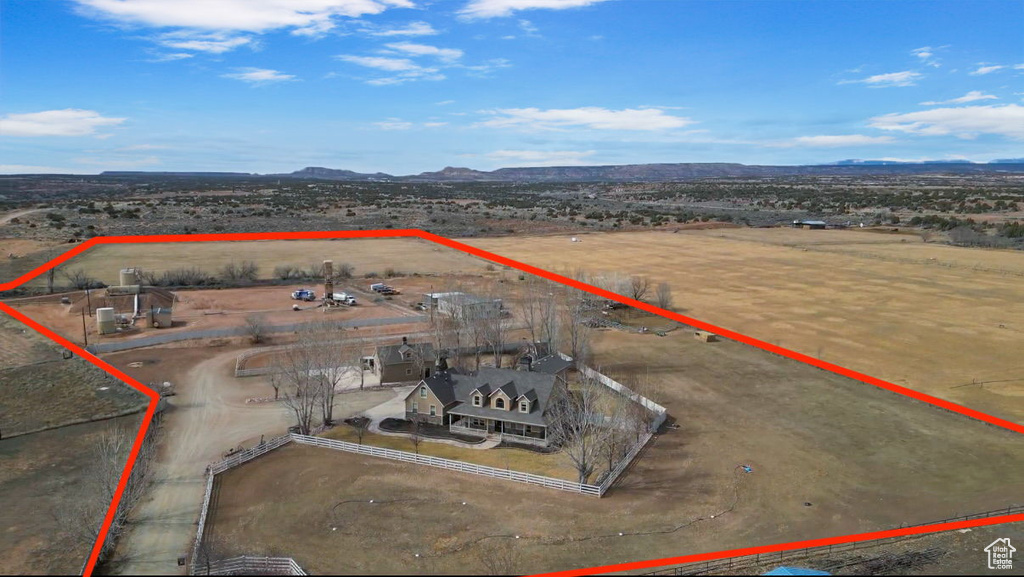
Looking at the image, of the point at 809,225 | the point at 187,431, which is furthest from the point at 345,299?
the point at 809,225

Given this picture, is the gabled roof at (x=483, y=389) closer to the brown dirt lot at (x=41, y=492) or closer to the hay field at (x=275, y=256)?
the brown dirt lot at (x=41, y=492)

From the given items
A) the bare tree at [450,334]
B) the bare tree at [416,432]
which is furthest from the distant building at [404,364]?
the bare tree at [416,432]

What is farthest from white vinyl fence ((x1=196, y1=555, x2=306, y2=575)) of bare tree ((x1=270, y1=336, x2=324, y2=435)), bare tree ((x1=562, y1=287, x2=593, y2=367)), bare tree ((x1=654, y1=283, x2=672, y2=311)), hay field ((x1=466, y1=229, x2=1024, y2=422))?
bare tree ((x1=654, y1=283, x2=672, y2=311))

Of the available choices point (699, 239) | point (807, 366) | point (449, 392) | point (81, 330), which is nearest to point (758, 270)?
point (699, 239)

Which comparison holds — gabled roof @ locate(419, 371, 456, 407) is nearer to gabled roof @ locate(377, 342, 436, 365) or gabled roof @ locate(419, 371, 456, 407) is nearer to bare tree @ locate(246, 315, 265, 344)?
gabled roof @ locate(377, 342, 436, 365)

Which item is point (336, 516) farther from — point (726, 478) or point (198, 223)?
point (198, 223)

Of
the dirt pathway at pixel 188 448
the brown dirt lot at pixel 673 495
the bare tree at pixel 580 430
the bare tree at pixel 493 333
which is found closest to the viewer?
the brown dirt lot at pixel 673 495
